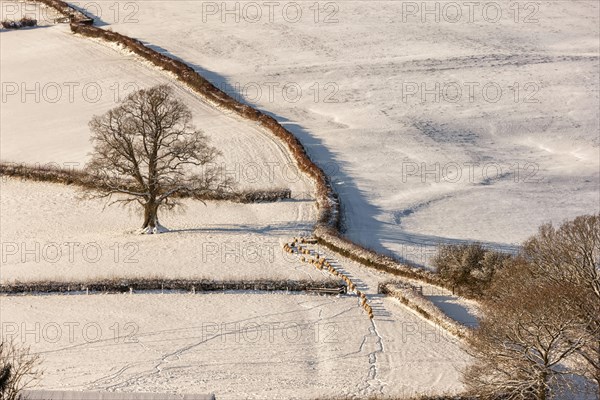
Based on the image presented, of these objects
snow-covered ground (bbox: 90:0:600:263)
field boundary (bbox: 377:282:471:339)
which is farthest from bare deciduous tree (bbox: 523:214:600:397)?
snow-covered ground (bbox: 90:0:600:263)

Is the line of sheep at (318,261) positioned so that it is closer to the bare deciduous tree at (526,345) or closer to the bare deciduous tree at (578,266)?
the bare deciduous tree at (578,266)

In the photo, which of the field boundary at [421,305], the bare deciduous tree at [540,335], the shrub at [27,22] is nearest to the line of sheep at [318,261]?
the field boundary at [421,305]

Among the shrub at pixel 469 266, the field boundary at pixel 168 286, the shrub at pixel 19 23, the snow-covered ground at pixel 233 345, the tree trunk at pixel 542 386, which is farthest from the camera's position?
the shrub at pixel 19 23

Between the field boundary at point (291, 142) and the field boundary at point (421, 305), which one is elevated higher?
the field boundary at point (291, 142)

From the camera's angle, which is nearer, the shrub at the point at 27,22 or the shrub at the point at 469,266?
the shrub at the point at 469,266

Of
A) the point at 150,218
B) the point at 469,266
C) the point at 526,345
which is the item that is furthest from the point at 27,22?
the point at 526,345

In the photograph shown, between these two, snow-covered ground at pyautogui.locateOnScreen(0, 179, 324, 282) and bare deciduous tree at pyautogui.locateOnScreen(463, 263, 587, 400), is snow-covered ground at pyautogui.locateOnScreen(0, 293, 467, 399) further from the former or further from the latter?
bare deciduous tree at pyautogui.locateOnScreen(463, 263, 587, 400)

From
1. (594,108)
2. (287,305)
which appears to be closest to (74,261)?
(287,305)
